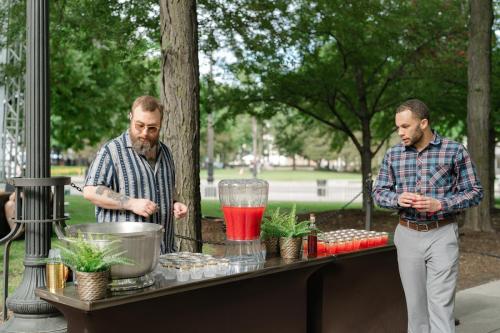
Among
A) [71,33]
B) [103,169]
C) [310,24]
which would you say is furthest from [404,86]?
[103,169]

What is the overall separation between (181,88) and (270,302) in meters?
3.00

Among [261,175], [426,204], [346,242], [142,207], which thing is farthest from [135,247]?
[261,175]

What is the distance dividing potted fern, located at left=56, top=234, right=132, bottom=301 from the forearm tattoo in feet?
1.97

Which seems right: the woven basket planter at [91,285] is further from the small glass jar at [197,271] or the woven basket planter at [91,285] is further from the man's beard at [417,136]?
the man's beard at [417,136]

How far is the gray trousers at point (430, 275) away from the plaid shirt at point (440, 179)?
5.2 inches

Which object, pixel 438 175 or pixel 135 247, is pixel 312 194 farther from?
pixel 135 247

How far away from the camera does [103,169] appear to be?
3.47m

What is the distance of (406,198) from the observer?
155 inches

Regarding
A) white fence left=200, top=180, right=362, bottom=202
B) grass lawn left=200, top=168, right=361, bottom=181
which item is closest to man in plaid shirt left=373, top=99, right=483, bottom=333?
white fence left=200, top=180, right=362, bottom=202

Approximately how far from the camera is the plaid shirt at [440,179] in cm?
407

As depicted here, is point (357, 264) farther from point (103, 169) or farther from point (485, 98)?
point (485, 98)

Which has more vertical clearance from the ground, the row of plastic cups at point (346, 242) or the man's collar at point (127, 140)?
the man's collar at point (127, 140)

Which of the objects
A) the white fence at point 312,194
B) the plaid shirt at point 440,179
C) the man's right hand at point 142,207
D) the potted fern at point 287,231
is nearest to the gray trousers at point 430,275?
the plaid shirt at point 440,179

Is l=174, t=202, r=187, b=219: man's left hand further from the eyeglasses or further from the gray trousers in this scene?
the gray trousers
